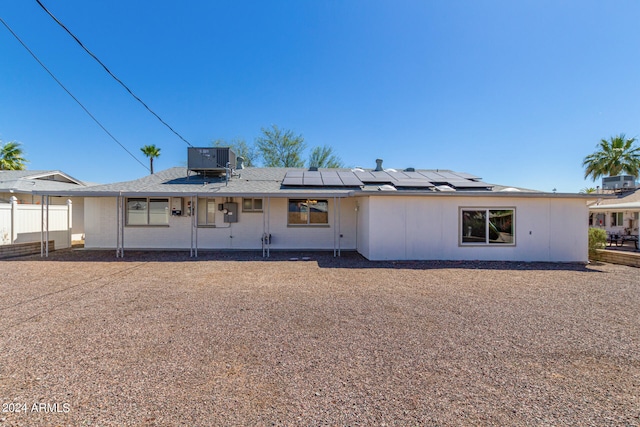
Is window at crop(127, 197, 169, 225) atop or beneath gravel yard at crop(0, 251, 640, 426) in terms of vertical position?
atop

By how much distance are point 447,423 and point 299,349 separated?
1.69 meters

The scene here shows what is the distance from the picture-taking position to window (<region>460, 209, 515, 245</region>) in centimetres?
977

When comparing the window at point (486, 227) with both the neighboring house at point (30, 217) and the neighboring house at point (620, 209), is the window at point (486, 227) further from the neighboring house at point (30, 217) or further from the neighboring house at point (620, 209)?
the neighboring house at point (30, 217)

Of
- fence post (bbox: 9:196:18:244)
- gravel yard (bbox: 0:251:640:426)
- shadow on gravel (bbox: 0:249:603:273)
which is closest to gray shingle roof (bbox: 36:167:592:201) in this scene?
shadow on gravel (bbox: 0:249:603:273)

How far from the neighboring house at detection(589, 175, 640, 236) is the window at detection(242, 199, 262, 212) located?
16.7 m

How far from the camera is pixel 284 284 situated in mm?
6535

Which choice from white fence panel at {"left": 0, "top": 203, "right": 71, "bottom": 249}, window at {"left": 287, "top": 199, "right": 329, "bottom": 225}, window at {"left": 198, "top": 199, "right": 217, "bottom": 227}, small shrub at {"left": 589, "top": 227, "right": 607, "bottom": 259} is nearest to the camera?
small shrub at {"left": 589, "top": 227, "right": 607, "bottom": 259}

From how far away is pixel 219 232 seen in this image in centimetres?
1178

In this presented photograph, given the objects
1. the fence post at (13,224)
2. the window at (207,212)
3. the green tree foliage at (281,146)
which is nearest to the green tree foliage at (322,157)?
the green tree foliage at (281,146)

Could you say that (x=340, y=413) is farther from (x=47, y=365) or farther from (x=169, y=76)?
(x=169, y=76)

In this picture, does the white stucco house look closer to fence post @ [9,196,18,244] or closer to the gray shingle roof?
the gray shingle roof

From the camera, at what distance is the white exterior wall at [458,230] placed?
9672mm

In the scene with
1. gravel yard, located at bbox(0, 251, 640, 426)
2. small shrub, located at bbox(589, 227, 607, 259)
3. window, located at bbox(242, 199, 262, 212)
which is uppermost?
window, located at bbox(242, 199, 262, 212)

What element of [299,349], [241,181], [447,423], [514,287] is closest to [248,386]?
[299,349]
